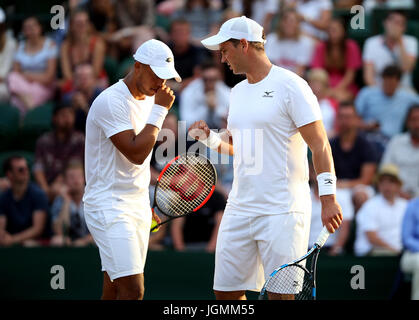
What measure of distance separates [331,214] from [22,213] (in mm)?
4376

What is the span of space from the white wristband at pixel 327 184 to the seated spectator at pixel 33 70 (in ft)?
19.0

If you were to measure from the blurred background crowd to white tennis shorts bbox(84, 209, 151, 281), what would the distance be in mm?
2828

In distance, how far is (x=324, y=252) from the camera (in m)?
7.85

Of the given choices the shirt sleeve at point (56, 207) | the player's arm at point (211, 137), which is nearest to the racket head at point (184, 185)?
the player's arm at point (211, 137)

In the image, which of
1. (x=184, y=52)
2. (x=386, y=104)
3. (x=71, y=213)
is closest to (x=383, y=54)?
(x=386, y=104)

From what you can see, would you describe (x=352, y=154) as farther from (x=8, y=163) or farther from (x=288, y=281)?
(x=288, y=281)

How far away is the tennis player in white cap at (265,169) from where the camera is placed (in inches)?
189

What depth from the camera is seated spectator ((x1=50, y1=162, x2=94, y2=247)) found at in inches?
319

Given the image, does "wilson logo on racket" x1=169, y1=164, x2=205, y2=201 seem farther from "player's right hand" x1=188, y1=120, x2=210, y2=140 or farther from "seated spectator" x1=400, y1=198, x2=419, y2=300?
"seated spectator" x1=400, y1=198, x2=419, y2=300

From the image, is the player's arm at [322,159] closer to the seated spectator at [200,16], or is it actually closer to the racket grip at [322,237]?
the racket grip at [322,237]

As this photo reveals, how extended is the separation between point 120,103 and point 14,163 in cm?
358

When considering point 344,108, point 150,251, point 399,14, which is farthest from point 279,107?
point 399,14

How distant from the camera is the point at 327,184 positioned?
15.6 feet

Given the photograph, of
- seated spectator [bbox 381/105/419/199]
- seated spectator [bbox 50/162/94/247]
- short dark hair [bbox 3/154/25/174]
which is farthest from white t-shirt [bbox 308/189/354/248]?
short dark hair [bbox 3/154/25/174]
